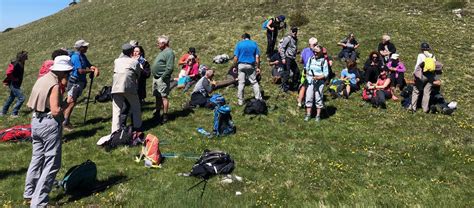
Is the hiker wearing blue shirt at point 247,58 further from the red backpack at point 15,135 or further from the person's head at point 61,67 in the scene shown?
the person's head at point 61,67

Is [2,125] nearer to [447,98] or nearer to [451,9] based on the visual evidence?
[447,98]

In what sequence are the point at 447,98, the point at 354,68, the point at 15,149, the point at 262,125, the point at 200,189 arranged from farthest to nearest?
the point at 354,68
the point at 447,98
the point at 262,125
the point at 15,149
the point at 200,189

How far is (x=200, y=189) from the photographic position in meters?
9.02

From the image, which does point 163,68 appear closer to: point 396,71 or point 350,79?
point 350,79

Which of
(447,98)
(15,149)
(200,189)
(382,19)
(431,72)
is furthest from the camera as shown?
(382,19)

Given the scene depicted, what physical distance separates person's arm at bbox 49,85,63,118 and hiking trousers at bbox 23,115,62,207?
0.22 metres

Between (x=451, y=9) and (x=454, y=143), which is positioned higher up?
(x=451, y=9)

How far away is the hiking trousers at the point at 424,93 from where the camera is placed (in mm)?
15656

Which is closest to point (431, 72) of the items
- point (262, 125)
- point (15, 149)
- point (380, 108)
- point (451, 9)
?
point (380, 108)

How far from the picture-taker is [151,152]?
1066cm

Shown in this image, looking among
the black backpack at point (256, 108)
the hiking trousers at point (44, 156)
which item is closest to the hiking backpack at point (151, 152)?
the hiking trousers at point (44, 156)

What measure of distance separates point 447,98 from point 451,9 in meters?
18.4

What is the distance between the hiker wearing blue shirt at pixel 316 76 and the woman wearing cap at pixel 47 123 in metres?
9.24

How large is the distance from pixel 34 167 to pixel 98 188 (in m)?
1.52
